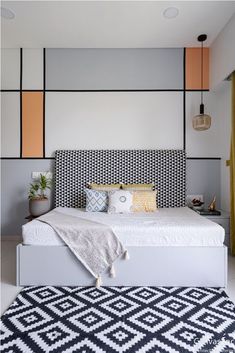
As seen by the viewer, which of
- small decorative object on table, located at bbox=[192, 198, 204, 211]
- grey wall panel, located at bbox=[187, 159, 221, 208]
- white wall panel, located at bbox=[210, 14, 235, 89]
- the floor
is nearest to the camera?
the floor

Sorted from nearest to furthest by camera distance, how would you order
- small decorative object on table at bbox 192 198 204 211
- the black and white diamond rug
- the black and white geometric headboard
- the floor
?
the black and white diamond rug, the floor, small decorative object on table at bbox 192 198 204 211, the black and white geometric headboard

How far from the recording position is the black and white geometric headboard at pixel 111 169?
3.53 meters

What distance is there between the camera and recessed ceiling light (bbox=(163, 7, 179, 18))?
270 centimetres

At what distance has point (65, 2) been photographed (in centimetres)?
262

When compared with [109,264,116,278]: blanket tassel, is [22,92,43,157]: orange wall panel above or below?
above

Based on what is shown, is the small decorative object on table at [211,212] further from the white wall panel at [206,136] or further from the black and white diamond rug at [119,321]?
the black and white diamond rug at [119,321]

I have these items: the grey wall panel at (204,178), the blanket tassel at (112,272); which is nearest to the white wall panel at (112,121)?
the grey wall panel at (204,178)

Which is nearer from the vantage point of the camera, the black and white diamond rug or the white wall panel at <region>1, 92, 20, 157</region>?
the black and white diamond rug

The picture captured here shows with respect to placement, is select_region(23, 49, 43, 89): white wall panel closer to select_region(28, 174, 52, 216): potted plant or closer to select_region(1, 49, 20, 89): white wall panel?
select_region(1, 49, 20, 89): white wall panel

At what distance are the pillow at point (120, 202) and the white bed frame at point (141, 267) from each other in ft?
2.50

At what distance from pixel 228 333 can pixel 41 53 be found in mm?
4030

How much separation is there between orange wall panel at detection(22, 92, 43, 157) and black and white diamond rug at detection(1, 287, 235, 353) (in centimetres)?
210

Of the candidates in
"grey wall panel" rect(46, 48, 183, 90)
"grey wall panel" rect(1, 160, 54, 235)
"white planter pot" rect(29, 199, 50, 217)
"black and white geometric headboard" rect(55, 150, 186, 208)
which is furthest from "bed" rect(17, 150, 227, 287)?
"grey wall panel" rect(46, 48, 183, 90)

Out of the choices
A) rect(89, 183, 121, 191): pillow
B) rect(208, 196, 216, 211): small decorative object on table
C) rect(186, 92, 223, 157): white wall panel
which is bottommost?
rect(208, 196, 216, 211): small decorative object on table
